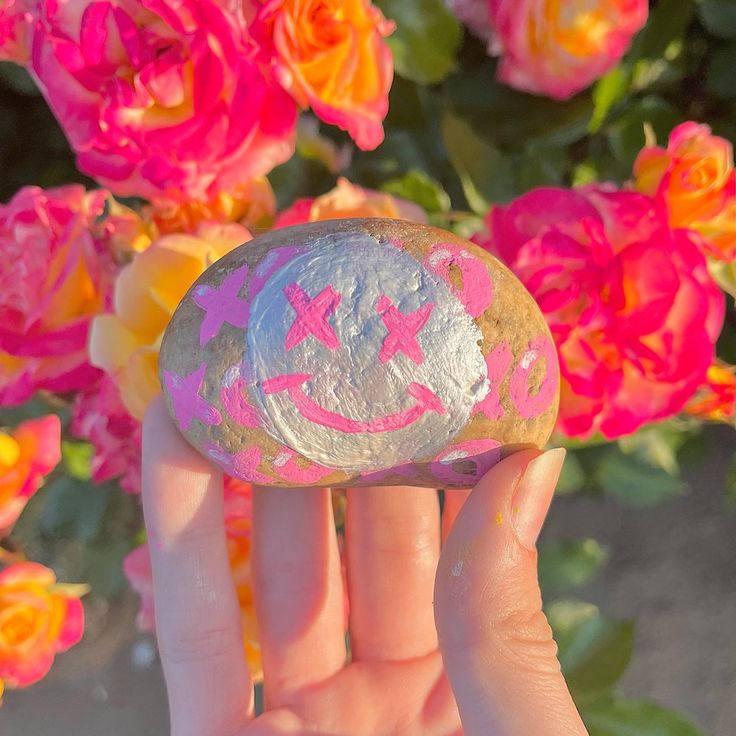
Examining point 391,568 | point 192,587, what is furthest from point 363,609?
point 192,587

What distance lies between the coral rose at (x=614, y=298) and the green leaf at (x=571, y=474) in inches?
8.8

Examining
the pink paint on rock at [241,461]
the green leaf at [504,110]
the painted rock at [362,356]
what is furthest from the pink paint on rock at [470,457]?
the green leaf at [504,110]

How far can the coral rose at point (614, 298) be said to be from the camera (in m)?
0.42

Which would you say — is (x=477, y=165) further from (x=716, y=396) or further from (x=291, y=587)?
(x=291, y=587)

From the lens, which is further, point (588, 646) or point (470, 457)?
point (588, 646)

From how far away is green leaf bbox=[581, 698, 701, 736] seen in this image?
62 cm

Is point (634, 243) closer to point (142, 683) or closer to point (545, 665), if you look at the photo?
point (545, 665)

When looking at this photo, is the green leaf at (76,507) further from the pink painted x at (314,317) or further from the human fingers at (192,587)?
the pink painted x at (314,317)

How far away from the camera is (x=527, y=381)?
410 mm

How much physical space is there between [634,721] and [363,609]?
257 mm

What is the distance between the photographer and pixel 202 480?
0.49m

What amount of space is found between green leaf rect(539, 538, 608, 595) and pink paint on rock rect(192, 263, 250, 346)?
417mm

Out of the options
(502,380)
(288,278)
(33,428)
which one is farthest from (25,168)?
(502,380)

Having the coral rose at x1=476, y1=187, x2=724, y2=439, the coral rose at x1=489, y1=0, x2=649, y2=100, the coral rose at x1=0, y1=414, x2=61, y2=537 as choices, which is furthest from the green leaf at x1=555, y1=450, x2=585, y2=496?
the coral rose at x1=0, y1=414, x2=61, y2=537
